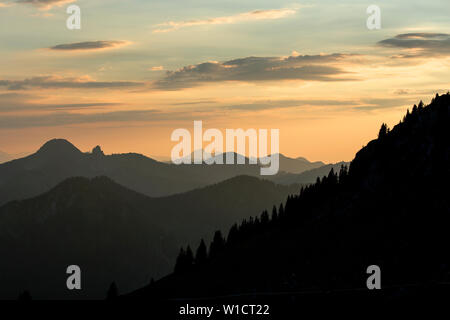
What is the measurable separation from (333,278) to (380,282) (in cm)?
1563
